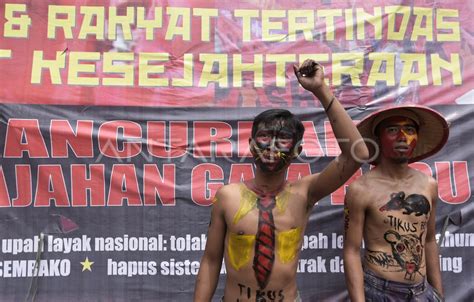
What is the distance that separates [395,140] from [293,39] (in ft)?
3.66

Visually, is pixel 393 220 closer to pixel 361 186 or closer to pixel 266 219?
pixel 361 186

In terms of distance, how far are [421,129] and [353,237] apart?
773 millimetres

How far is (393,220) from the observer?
106 inches

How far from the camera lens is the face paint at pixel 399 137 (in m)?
2.73

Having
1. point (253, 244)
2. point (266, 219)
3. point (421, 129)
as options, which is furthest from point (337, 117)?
point (421, 129)

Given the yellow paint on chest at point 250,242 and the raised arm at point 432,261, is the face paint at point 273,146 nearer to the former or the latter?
Result: the yellow paint on chest at point 250,242

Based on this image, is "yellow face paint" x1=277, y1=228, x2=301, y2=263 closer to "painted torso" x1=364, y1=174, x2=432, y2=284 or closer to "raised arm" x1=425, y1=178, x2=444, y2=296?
"painted torso" x1=364, y1=174, x2=432, y2=284

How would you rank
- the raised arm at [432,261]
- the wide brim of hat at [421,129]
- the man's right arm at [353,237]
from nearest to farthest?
the man's right arm at [353,237] → the wide brim of hat at [421,129] → the raised arm at [432,261]

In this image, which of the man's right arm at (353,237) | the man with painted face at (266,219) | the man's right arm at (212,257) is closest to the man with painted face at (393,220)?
the man's right arm at (353,237)

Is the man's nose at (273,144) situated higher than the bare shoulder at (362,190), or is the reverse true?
the man's nose at (273,144)

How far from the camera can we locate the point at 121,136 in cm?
335

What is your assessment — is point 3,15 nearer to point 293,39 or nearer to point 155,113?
point 155,113

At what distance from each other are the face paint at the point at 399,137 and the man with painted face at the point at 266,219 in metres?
0.61

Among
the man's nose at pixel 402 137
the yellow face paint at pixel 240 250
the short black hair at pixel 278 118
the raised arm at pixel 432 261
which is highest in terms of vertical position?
the short black hair at pixel 278 118
